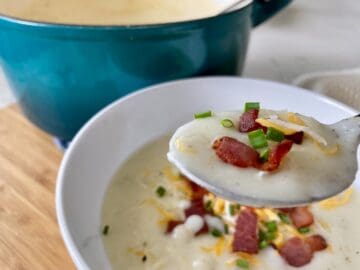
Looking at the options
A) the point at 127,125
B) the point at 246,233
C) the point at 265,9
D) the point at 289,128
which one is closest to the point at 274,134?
the point at 289,128

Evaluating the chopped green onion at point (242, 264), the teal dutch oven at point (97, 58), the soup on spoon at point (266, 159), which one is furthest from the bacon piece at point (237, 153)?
the teal dutch oven at point (97, 58)

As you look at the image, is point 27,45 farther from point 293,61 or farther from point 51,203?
point 293,61

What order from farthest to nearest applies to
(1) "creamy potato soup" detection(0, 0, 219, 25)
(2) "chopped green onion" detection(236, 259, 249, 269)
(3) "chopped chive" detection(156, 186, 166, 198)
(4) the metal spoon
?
(1) "creamy potato soup" detection(0, 0, 219, 25) → (3) "chopped chive" detection(156, 186, 166, 198) → (2) "chopped green onion" detection(236, 259, 249, 269) → (4) the metal spoon

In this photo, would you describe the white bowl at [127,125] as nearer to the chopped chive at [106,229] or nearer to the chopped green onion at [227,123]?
the chopped chive at [106,229]

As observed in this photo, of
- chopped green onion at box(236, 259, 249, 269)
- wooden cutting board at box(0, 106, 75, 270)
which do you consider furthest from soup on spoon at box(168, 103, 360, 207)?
wooden cutting board at box(0, 106, 75, 270)

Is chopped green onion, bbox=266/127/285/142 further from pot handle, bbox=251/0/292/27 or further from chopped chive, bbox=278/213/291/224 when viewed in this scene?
pot handle, bbox=251/0/292/27

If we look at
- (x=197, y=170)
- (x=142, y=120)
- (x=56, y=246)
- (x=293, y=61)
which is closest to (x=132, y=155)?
(x=142, y=120)
